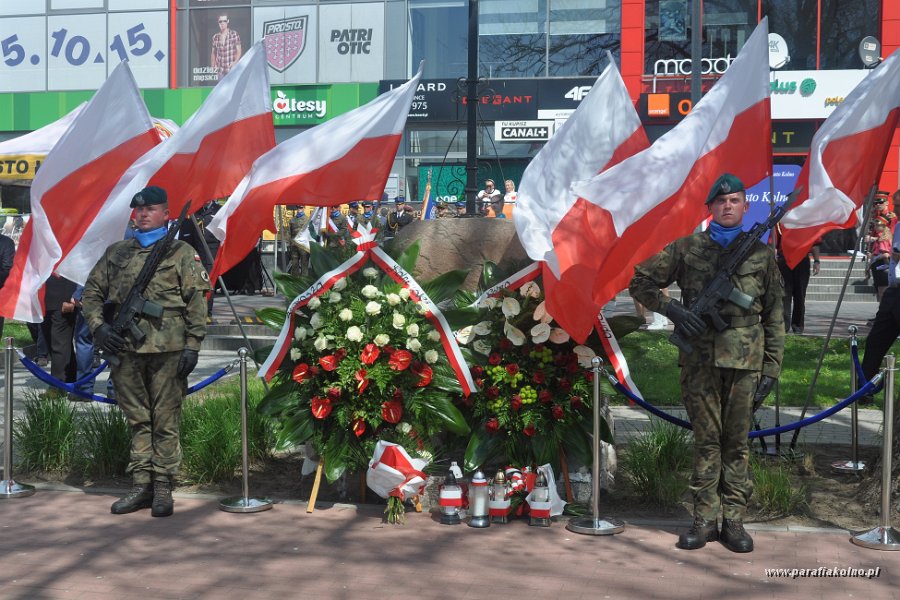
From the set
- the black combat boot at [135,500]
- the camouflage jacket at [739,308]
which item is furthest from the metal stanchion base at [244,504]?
the camouflage jacket at [739,308]

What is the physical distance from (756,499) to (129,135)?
540 cm

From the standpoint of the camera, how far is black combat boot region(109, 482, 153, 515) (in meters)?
7.09

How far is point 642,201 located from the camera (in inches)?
264

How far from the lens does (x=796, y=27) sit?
31234 millimetres

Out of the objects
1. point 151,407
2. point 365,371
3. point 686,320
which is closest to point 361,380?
point 365,371

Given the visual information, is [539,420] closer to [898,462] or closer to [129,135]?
[898,462]

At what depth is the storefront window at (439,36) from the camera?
111 feet

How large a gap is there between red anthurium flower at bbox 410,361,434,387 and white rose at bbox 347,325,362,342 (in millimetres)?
415

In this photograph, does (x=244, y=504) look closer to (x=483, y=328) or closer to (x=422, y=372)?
(x=422, y=372)

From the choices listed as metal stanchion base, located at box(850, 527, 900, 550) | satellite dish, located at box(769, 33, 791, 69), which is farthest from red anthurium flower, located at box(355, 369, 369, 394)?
satellite dish, located at box(769, 33, 791, 69)

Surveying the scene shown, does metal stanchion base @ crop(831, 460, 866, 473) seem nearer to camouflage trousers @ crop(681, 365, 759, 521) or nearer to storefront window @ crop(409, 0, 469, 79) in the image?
camouflage trousers @ crop(681, 365, 759, 521)

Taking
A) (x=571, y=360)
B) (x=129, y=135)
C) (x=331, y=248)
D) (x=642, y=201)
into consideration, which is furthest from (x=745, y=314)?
(x=129, y=135)

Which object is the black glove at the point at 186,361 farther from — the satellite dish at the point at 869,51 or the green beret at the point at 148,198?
the satellite dish at the point at 869,51

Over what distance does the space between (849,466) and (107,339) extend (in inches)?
208
